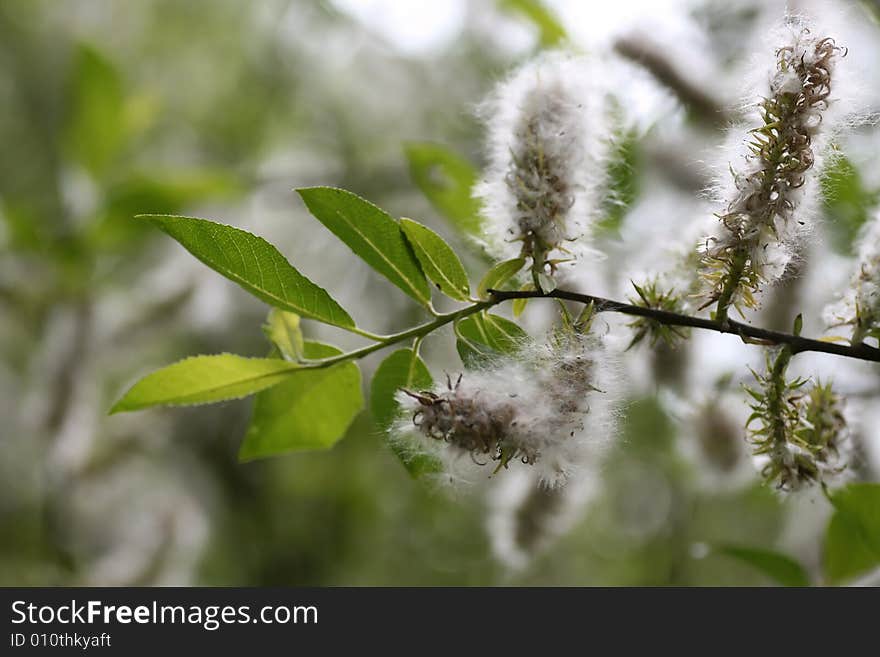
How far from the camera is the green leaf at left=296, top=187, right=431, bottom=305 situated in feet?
3.62

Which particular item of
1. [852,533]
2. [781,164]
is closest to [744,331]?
[781,164]

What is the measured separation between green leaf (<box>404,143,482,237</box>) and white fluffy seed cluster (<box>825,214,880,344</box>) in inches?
29.0

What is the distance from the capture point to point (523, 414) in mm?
962

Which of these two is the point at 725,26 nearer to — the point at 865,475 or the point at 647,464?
the point at 865,475

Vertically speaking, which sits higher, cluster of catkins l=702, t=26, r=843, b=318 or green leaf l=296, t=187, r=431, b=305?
green leaf l=296, t=187, r=431, b=305

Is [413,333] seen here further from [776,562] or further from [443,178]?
[776,562]

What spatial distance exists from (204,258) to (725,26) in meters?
1.73

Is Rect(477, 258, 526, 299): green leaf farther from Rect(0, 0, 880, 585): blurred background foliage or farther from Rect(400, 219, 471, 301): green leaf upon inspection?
Rect(0, 0, 880, 585): blurred background foliage

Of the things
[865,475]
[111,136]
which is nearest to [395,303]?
[111,136]

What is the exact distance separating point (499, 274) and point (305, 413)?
38 centimetres

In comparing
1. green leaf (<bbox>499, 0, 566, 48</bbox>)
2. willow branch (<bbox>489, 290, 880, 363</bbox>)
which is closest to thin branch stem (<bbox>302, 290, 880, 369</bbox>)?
willow branch (<bbox>489, 290, 880, 363</bbox>)

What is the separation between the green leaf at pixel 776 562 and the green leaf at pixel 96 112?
7.56 ft
